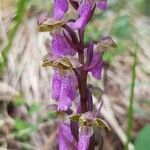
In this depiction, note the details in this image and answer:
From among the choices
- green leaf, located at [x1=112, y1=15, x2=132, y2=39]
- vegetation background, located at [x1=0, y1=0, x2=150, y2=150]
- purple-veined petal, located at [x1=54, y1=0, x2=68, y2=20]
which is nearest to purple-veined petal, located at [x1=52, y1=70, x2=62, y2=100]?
purple-veined petal, located at [x1=54, y1=0, x2=68, y2=20]

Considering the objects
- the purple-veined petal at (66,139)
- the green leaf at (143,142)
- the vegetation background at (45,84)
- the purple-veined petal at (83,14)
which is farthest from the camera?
the vegetation background at (45,84)

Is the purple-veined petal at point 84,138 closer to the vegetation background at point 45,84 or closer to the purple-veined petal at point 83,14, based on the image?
the purple-veined petal at point 83,14

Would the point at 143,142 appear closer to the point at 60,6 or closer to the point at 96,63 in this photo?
the point at 96,63

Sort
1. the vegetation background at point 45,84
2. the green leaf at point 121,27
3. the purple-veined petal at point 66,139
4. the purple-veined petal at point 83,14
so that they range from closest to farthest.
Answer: the purple-veined petal at point 83,14 < the purple-veined petal at point 66,139 < the vegetation background at point 45,84 < the green leaf at point 121,27

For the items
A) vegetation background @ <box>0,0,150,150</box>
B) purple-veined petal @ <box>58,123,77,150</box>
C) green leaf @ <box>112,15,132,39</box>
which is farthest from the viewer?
green leaf @ <box>112,15,132,39</box>

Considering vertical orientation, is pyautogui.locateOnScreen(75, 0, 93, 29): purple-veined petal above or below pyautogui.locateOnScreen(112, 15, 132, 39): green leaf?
above

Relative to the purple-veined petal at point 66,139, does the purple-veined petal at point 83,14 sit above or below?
above

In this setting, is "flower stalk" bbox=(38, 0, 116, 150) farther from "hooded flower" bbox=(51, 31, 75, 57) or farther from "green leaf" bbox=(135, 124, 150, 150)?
"green leaf" bbox=(135, 124, 150, 150)

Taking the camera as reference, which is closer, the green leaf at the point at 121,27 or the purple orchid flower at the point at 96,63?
the purple orchid flower at the point at 96,63

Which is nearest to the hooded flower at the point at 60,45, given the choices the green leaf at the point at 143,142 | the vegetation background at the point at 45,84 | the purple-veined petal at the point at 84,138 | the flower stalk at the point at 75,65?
the flower stalk at the point at 75,65
